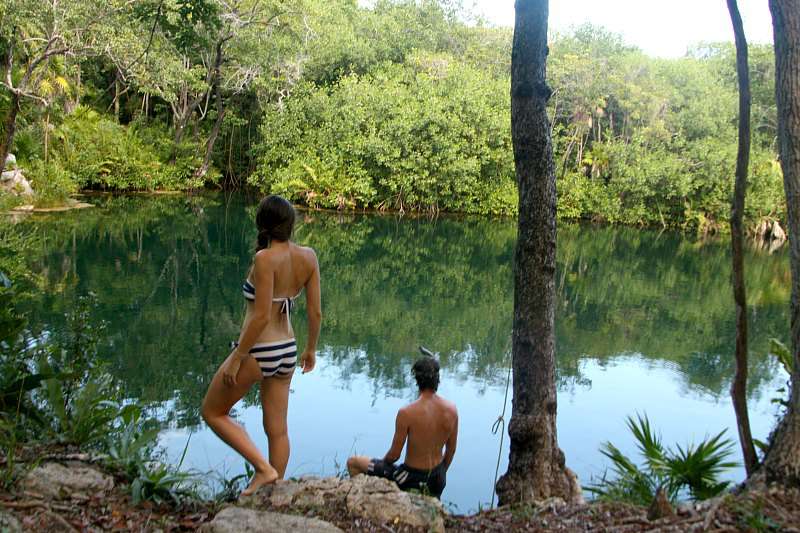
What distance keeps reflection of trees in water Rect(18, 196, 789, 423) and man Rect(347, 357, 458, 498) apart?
9.18 ft

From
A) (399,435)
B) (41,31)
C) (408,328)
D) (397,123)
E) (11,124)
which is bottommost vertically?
(408,328)

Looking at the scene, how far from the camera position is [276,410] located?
3.69 meters

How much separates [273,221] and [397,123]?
2250 cm

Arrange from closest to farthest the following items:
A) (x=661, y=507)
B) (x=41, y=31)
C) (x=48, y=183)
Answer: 1. (x=661, y=507)
2. (x=41, y=31)
3. (x=48, y=183)

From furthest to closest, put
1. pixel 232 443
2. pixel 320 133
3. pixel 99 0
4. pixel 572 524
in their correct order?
pixel 320 133
pixel 99 0
pixel 232 443
pixel 572 524

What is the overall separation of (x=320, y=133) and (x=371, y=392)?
20681mm

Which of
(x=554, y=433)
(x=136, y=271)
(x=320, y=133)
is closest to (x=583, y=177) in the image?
(x=320, y=133)

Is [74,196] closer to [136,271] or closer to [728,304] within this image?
[136,271]

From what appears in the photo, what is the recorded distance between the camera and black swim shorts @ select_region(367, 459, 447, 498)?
419cm

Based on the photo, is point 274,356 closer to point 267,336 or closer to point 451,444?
point 267,336

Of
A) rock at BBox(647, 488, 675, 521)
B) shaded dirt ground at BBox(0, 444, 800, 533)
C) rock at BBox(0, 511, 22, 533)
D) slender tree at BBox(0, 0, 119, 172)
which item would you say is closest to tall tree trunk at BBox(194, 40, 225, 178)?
slender tree at BBox(0, 0, 119, 172)

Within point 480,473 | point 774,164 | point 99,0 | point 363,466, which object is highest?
point 99,0

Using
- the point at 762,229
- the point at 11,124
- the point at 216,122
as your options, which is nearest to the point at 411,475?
the point at 11,124

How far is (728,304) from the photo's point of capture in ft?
48.4
